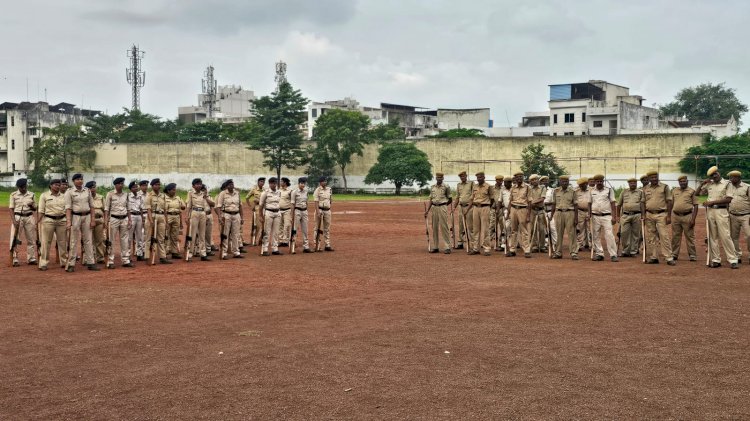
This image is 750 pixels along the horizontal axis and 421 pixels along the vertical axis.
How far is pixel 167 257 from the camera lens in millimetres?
16734

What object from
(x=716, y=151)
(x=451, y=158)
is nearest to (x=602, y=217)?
(x=716, y=151)

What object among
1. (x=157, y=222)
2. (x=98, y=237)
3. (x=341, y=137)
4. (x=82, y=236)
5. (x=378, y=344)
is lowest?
(x=378, y=344)

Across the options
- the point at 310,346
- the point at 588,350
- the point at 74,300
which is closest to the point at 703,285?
the point at 588,350

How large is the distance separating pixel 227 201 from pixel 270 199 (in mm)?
1142

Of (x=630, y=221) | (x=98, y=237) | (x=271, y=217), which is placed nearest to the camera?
(x=98, y=237)

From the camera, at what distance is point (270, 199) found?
17828mm

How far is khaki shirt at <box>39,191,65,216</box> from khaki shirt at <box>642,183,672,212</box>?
11601 millimetres

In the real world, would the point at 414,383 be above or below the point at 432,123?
below

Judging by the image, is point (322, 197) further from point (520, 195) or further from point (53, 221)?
point (53, 221)

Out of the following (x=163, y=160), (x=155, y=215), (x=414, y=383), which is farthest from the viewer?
(x=163, y=160)

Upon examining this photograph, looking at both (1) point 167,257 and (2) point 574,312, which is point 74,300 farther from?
(2) point 574,312

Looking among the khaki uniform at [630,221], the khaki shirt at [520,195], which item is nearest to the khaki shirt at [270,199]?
the khaki shirt at [520,195]

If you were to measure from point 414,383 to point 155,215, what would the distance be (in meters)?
10.8

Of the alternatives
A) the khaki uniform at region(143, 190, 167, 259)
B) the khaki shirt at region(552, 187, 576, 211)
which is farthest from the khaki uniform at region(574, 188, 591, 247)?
the khaki uniform at region(143, 190, 167, 259)
